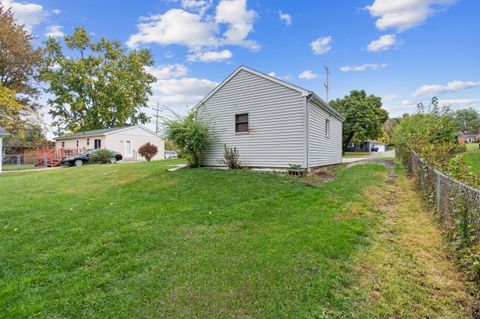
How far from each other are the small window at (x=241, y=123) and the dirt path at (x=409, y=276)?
23.9ft

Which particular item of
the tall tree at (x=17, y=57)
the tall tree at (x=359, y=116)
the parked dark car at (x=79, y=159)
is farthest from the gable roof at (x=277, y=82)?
the tall tree at (x=359, y=116)

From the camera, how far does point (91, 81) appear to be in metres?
31.8

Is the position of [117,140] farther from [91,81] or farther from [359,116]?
[359,116]

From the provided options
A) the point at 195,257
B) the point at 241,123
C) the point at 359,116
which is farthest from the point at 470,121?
the point at 195,257

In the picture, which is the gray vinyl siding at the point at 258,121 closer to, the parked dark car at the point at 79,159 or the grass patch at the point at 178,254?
the grass patch at the point at 178,254

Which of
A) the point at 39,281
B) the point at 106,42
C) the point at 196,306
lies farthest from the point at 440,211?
the point at 106,42

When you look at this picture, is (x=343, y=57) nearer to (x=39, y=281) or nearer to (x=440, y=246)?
(x=440, y=246)

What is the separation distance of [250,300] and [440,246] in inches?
116

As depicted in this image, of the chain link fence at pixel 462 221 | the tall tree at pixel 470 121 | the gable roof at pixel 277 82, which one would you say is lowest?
the chain link fence at pixel 462 221

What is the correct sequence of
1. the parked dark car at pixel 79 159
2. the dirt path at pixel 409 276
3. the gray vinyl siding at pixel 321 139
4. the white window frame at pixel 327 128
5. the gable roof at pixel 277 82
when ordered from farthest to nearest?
the parked dark car at pixel 79 159 → the white window frame at pixel 327 128 → the gray vinyl siding at pixel 321 139 → the gable roof at pixel 277 82 → the dirt path at pixel 409 276

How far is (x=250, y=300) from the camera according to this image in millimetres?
2471

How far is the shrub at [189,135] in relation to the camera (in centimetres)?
1080

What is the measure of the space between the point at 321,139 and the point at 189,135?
5.84 m

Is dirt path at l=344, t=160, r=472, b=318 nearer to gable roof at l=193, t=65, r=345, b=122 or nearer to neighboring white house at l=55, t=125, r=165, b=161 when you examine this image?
gable roof at l=193, t=65, r=345, b=122
